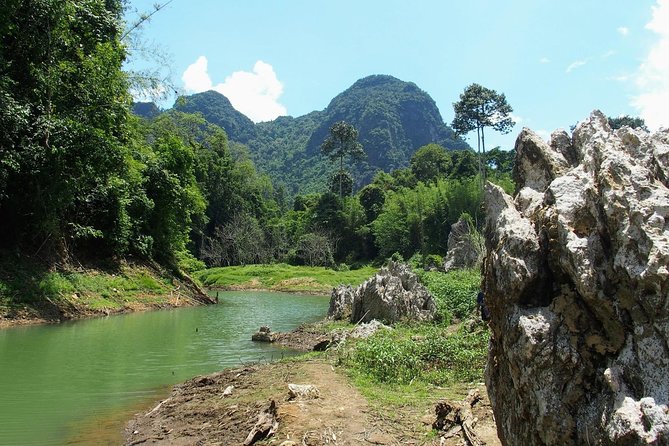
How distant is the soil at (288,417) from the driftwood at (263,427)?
0.07m

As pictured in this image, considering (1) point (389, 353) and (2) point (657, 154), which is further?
(1) point (389, 353)

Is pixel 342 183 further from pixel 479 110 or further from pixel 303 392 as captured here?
pixel 303 392

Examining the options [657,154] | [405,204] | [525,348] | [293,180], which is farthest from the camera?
[293,180]

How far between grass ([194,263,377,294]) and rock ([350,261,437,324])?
24414 millimetres

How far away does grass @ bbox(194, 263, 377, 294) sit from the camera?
4394 cm

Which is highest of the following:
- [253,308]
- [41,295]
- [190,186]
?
[190,186]

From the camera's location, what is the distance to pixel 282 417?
576 cm

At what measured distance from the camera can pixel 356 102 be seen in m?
200

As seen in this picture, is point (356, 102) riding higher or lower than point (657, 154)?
higher

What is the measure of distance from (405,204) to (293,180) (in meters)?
94.6

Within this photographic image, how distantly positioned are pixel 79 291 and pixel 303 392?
1551 cm

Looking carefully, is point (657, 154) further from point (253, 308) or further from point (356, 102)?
point (356, 102)

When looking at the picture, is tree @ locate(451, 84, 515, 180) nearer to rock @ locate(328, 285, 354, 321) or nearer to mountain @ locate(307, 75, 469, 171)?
rock @ locate(328, 285, 354, 321)

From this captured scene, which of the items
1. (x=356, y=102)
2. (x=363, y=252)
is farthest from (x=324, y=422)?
(x=356, y=102)
